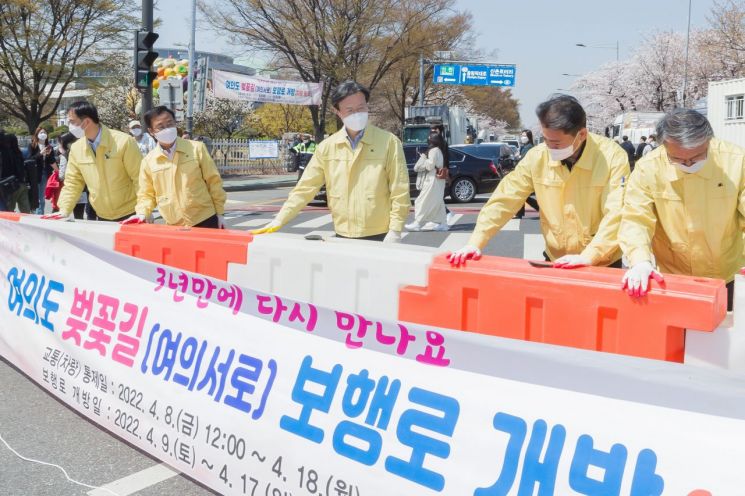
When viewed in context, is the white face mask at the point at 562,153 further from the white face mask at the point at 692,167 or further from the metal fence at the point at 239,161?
the metal fence at the point at 239,161

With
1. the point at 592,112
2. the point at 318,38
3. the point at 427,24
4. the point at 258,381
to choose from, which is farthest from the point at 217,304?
the point at 592,112

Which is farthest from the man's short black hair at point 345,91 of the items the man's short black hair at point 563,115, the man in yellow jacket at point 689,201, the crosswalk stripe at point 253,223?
the crosswalk stripe at point 253,223

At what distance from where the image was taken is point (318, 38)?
35.0 metres

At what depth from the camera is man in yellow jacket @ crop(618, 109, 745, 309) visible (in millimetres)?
3086

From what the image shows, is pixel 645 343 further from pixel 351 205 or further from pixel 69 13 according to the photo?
pixel 69 13

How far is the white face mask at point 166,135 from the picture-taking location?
5.14 m

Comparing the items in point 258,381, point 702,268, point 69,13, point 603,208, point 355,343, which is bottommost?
point 258,381

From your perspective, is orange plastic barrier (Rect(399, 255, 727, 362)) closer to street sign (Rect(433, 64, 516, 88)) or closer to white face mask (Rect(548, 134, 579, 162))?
white face mask (Rect(548, 134, 579, 162))

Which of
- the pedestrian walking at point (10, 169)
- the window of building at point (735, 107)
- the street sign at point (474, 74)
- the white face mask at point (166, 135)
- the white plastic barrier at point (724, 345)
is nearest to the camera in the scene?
the white plastic barrier at point (724, 345)

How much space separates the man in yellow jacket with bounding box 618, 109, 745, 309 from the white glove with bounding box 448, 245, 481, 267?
2.09 feet

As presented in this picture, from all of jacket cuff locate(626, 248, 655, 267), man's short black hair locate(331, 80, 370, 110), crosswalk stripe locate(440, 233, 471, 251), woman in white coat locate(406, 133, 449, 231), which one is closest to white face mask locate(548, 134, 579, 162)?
jacket cuff locate(626, 248, 655, 267)

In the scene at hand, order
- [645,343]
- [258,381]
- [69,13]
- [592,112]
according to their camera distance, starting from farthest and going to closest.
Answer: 1. [592,112]
2. [69,13]
3. [258,381]
4. [645,343]

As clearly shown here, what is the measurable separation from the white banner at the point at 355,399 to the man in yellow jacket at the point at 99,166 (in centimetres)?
143

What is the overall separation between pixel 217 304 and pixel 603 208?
1791 millimetres
